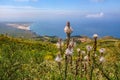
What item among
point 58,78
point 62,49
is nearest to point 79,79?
point 58,78

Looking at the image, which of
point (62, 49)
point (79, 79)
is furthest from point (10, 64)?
point (62, 49)

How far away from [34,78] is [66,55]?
427 cm

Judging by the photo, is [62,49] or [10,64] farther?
[10,64]

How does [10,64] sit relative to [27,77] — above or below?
above

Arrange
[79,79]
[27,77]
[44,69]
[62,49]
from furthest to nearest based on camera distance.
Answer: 1. [44,69]
2. [27,77]
3. [79,79]
4. [62,49]

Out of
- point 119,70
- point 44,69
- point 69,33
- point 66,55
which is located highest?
point 69,33

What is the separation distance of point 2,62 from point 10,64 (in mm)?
245

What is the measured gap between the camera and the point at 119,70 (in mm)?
9133

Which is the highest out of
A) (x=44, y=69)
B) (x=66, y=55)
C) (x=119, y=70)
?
(x=66, y=55)

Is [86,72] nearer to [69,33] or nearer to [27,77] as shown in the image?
[27,77]

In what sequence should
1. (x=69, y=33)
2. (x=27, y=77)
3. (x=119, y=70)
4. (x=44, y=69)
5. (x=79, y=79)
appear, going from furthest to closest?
(x=44, y=69) → (x=27, y=77) → (x=119, y=70) → (x=79, y=79) → (x=69, y=33)

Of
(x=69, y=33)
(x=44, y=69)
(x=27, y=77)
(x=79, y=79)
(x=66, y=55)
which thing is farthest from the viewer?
(x=44, y=69)

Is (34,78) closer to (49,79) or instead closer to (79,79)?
(49,79)

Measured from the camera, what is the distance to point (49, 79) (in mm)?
9336
